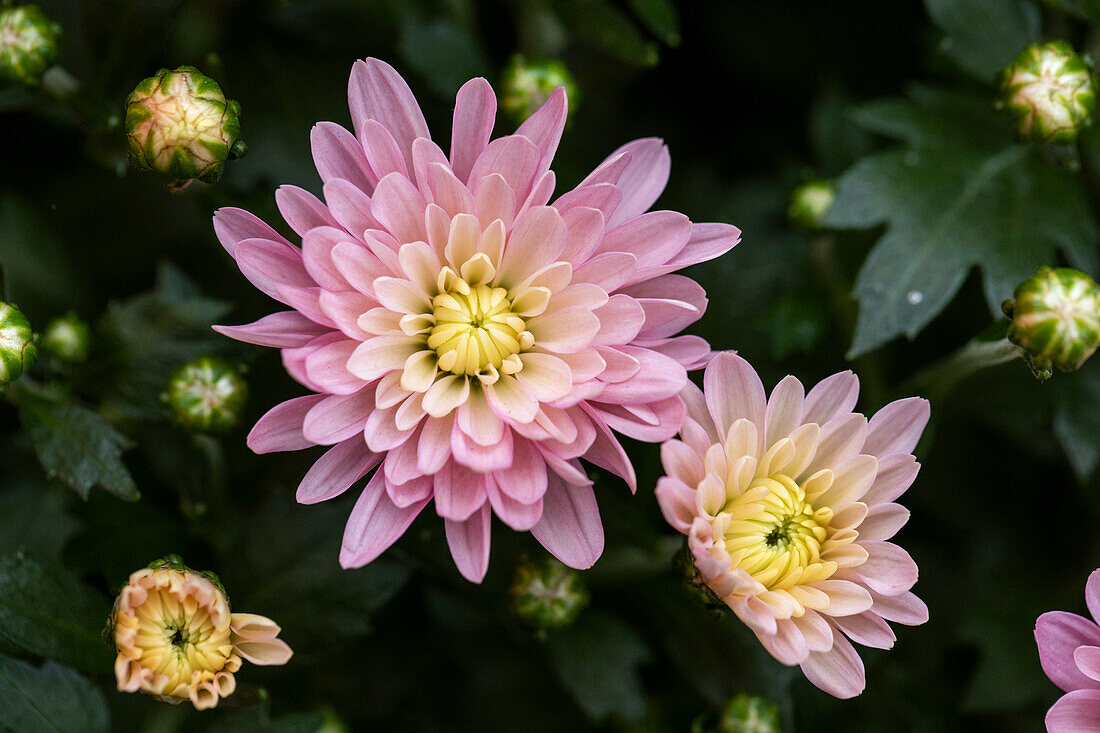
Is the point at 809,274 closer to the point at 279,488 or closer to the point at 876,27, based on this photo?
the point at 876,27

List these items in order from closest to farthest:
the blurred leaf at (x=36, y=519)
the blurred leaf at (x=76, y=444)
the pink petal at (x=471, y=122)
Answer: the pink petal at (x=471, y=122)
the blurred leaf at (x=76, y=444)
the blurred leaf at (x=36, y=519)

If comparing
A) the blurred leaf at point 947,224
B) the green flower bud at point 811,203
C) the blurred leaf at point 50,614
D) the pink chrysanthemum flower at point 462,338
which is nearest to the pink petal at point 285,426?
the pink chrysanthemum flower at point 462,338

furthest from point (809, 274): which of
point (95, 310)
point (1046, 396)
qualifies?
point (95, 310)

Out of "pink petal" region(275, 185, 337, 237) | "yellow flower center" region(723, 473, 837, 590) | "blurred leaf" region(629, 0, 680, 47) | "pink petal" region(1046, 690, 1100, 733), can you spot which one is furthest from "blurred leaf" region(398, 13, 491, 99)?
"pink petal" region(1046, 690, 1100, 733)

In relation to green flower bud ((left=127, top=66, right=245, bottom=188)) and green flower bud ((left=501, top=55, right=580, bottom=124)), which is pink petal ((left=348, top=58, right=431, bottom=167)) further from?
green flower bud ((left=501, top=55, right=580, bottom=124))

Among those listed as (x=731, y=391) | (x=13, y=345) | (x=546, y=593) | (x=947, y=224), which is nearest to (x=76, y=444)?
(x=13, y=345)

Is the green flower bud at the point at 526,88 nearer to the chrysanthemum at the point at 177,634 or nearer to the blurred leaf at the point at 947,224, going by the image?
the blurred leaf at the point at 947,224

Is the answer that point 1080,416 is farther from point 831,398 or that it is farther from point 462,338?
point 462,338
